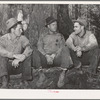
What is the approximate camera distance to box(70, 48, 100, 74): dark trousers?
2.83 m

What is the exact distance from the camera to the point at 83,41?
2848mm

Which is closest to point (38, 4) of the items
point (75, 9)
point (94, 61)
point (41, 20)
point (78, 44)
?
point (41, 20)

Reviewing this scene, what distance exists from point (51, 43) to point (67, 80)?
661mm

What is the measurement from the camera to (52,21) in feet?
9.26

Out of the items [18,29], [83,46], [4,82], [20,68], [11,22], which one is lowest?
[4,82]

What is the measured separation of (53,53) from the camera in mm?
2830

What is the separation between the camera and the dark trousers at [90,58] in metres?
2.83

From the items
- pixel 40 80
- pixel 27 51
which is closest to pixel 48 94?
pixel 40 80

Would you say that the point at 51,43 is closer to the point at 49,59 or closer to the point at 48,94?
the point at 49,59

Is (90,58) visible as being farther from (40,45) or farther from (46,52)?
(40,45)

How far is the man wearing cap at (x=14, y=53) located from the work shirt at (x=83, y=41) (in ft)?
2.23

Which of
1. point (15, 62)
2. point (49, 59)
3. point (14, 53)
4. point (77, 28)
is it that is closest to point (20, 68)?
point (15, 62)

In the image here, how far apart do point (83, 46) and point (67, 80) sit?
2.02 ft

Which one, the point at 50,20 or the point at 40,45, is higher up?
the point at 50,20
